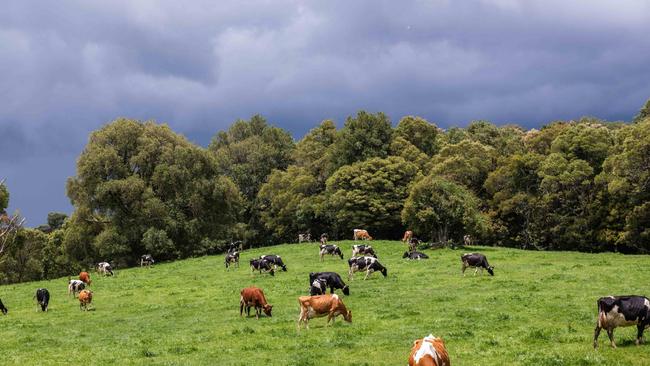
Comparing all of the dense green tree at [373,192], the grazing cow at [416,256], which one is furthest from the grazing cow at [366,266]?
the dense green tree at [373,192]

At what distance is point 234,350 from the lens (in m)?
18.4

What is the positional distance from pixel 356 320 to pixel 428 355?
998cm

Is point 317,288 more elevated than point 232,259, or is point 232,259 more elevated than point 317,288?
point 232,259

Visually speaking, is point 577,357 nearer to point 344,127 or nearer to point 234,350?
point 234,350

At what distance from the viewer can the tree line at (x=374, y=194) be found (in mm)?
52688

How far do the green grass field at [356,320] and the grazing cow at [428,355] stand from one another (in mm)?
3031

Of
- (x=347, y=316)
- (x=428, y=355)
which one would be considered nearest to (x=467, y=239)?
(x=347, y=316)

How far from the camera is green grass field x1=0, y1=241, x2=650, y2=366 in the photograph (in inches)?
669

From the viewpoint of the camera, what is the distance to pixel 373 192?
215 ft

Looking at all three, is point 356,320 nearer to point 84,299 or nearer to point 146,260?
point 84,299

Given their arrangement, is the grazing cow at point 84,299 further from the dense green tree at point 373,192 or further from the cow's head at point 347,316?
the dense green tree at point 373,192

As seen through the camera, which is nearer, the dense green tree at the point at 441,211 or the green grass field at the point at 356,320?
the green grass field at the point at 356,320

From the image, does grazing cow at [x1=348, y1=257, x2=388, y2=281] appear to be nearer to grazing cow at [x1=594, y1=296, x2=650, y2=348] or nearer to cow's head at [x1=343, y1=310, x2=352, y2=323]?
cow's head at [x1=343, y1=310, x2=352, y2=323]

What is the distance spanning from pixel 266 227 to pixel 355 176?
23219mm
